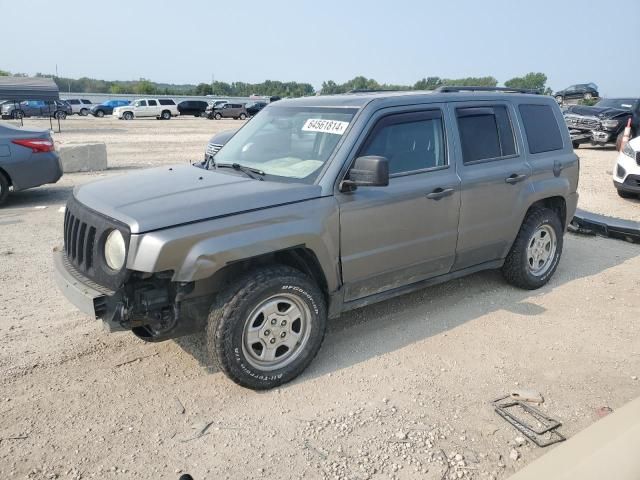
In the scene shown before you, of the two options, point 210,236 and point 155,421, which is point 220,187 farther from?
point 155,421

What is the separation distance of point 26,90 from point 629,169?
28.4 m

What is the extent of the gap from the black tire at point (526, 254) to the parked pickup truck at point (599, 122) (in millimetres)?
13643

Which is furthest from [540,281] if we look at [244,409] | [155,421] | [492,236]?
[155,421]

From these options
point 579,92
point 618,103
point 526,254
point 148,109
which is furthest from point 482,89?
point 148,109

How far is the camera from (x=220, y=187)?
3.64 metres

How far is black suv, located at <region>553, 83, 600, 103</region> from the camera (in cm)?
2512

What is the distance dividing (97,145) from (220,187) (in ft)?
34.1

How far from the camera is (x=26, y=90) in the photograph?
27984 mm

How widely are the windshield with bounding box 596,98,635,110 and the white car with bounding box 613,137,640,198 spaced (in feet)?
30.6

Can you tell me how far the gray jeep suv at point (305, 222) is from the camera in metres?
3.23

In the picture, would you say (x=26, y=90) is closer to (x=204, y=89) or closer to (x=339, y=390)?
(x=339, y=390)

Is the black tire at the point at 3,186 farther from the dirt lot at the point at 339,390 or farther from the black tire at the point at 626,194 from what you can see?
the black tire at the point at 626,194

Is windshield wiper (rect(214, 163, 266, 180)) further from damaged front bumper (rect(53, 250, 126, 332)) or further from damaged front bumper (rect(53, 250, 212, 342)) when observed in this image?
damaged front bumper (rect(53, 250, 126, 332))

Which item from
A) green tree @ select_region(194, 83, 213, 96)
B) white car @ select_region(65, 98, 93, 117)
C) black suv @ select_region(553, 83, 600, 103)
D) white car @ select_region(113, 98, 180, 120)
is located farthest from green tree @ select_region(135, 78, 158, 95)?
black suv @ select_region(553, 83, 600, 103)
